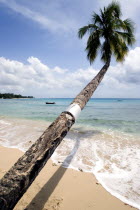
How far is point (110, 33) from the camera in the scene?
9.09 meters

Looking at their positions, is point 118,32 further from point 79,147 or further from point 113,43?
point 79,147

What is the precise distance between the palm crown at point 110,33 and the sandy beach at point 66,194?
8310 mm

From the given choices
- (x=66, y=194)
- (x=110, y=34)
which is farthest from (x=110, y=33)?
(x=66, y=194)

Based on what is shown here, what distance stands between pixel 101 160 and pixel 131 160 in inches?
43.5

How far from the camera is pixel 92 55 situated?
1024 cm

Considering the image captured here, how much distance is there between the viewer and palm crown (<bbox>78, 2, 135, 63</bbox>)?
354 inches

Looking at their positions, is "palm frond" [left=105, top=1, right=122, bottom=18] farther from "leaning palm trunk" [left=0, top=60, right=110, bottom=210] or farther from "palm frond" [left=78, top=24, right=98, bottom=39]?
"leaning palm trunk" [left=0, top=60, right=110, bottom=210]

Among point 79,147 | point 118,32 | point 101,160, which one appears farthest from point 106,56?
point 101,160

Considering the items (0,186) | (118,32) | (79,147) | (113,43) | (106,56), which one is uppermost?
(118,32)

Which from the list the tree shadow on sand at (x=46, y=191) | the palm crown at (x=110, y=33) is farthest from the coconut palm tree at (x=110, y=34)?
the tree shadow on sand at (x=46, y=191)

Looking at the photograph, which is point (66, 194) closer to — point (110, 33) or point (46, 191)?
point (46, 191)

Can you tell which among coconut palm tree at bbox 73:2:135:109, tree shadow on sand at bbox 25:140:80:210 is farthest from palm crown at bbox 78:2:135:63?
tree shadow on sand at bbox 25:140:80:210

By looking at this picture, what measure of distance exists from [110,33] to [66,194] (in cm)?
985

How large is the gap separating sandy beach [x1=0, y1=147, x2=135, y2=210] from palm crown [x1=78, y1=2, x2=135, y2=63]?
831 centimetres
